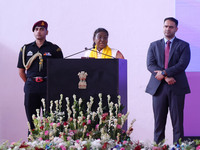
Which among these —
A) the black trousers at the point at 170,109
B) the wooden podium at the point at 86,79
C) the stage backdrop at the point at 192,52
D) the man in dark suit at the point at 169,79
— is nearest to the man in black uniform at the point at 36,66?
the wooden podium at the point at 86,79

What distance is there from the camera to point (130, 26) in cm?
491

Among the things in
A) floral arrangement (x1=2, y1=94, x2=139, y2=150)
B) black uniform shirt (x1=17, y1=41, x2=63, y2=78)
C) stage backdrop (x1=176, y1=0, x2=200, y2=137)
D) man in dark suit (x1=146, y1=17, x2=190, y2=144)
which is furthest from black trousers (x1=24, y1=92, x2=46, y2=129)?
stage backdrop (x1=176, y1=0, x2=200, y2=137)

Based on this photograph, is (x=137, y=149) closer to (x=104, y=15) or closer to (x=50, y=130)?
(x=50, y=130)

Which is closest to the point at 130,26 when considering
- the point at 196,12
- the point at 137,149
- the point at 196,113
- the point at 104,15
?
the point at 104,15

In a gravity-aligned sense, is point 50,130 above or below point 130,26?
below

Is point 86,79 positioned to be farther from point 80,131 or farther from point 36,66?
point 36,66

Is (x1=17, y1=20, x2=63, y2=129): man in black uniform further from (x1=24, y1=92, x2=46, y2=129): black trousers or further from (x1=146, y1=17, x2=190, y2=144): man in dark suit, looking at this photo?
(x1=146, y1=17, x2=190, y2=144): man in dark suit

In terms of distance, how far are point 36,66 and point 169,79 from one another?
139 cm

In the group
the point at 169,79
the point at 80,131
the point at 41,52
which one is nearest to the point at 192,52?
the point at 169,79

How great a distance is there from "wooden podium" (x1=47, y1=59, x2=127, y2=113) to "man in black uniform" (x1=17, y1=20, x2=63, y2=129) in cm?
93

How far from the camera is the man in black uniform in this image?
145 inches

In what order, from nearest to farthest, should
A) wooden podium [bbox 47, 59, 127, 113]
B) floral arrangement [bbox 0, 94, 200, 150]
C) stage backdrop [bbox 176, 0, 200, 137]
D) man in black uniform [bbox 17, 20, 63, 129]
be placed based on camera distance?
floral arrangement [bbox 0, 94, 200, 150] → wooden podium [bbox 47, 59, 127, 113] → man in black uniform [bbox 17, 20, 63, 129] → stage backdrop [bbox 176, 0, 200, 137]

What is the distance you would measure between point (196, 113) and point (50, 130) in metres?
2.94

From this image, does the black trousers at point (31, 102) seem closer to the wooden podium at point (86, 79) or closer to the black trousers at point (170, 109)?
the wooden podium at point (86, 79)
